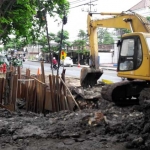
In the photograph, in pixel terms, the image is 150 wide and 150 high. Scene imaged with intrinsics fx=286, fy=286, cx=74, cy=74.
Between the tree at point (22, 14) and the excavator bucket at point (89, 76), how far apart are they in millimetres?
3279

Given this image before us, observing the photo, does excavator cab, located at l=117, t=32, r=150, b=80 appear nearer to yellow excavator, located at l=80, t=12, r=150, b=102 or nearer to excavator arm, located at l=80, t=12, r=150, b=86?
yellow excavator, located at l=80, t=12, r=150, b=102

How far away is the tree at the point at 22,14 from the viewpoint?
870 cm

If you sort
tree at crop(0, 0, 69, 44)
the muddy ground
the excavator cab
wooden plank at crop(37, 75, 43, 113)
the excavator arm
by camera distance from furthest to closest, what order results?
the excavator arm < wooden plank at crop(37, 75, 43, 113) < the excavator cab < tree at crop(0, 0, 69, 44) < the muddy ground

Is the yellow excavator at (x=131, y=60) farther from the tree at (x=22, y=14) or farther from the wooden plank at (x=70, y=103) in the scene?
the tree at (x=22, y=14)

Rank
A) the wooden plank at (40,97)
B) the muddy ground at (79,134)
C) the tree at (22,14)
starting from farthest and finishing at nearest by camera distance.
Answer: the wooden plank at (40,97) → the tree at (22,14) → the muddy ground at (79,134)

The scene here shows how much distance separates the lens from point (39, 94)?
1063cm

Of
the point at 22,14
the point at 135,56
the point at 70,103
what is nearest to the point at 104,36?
the point at 22,14

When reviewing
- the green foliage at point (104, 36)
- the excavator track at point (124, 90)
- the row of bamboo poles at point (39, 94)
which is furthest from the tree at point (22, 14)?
the green foliage at point (104, 36)

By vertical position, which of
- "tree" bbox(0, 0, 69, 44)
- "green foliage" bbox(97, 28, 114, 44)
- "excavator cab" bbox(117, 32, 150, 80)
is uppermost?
"green foliage" bbox(97, 28, 114, 44)

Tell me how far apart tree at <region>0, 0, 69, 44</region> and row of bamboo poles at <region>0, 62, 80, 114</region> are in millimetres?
2283

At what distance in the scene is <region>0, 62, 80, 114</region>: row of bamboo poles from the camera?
31.8ft

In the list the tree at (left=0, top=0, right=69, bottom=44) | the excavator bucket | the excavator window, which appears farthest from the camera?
the excavator bucket

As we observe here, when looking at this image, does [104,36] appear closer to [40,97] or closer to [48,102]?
[40,97]

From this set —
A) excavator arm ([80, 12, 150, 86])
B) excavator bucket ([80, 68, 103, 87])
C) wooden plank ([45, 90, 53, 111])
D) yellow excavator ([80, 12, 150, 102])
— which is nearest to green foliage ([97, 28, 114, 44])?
excavator arm ([80, 12, 150, 86])
